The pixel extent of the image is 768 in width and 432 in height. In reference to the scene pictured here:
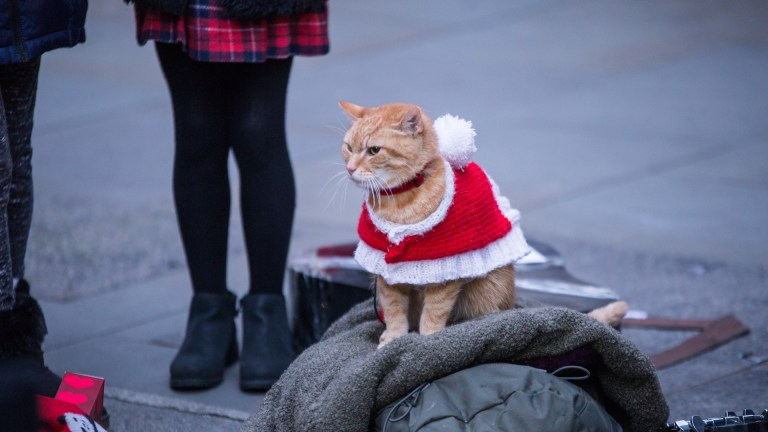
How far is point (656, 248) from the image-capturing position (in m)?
4.31

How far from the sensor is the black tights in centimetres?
283

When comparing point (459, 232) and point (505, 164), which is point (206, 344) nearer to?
point (459, 232)

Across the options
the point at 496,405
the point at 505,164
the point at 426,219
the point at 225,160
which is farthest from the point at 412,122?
the point at 505,164

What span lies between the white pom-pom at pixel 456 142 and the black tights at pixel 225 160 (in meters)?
0.72

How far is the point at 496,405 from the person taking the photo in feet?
6.75

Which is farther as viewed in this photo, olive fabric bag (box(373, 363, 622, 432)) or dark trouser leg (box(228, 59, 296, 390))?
dark trouser leg (box(228, 59, 296, 390))

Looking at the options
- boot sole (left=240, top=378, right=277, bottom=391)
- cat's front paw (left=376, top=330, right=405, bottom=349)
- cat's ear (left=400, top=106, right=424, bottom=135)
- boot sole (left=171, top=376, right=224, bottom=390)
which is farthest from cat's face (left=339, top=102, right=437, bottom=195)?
boot sole (left=171, top=376, right=224, bottom=390)

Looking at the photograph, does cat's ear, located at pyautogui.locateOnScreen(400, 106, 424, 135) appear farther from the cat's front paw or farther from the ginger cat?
the cat's front paw

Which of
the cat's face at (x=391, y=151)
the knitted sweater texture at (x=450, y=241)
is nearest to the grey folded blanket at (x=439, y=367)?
the knitted sweater texture at (x=450, y=241)

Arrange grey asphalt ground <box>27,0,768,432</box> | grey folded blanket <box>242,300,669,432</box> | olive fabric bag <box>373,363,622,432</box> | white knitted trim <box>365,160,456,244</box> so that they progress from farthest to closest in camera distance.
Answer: grey asphalt ground <box>27,0,768,432</box> → white knitted trim <box>365,160,456,244</box> → grey folded blanket <box>242,300,669,432</box> → olive fabric bag <box>373,363,622,432</box>

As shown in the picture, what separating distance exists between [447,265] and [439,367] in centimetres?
25

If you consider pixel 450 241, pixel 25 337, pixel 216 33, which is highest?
pixel 216 33

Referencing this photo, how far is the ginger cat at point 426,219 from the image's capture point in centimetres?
226

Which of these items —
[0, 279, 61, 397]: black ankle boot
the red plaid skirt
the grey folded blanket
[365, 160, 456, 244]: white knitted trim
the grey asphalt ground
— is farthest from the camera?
the grey asphalt ground
